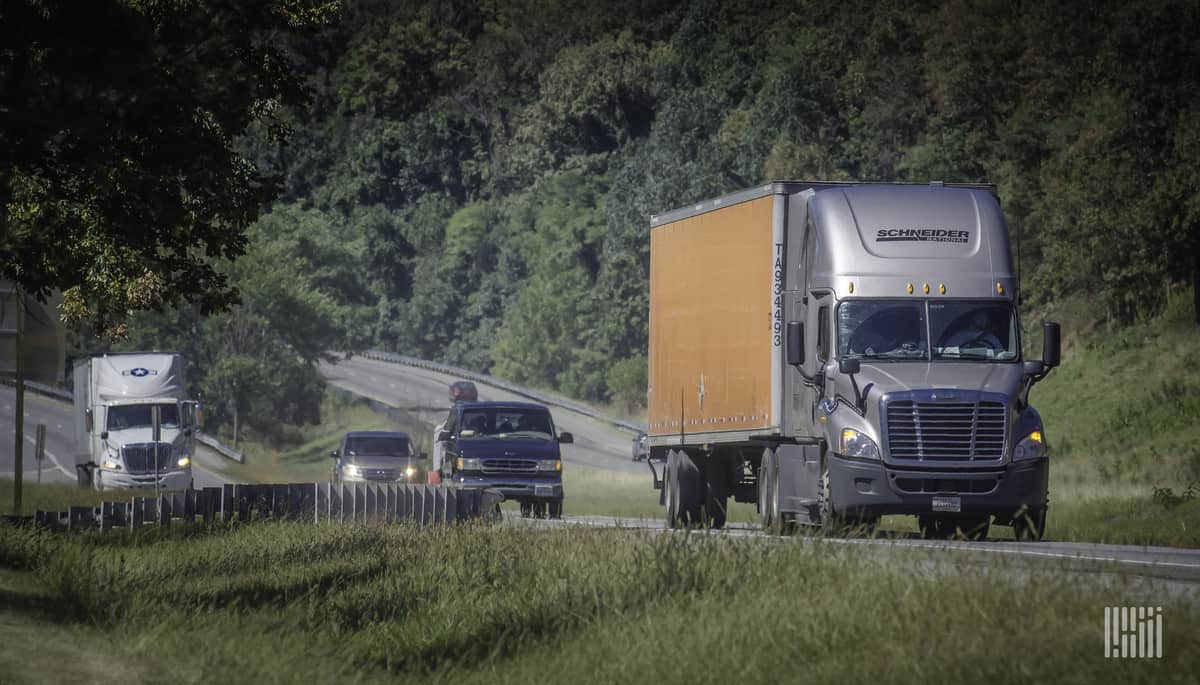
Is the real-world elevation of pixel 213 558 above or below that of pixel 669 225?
below

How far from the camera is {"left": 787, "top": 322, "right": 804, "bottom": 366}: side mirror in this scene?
22609mm

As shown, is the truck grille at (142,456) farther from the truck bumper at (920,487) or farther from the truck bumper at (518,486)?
the truck bumper at (920,487)

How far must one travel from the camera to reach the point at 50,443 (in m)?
82.8

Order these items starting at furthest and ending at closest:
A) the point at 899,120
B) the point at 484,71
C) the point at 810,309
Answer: the point at 484,71 < the point at 899,120 < the point at 810,309

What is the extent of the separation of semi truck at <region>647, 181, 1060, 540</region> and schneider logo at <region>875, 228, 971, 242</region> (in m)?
0.02

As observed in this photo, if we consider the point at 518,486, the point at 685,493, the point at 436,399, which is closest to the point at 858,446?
the point at 685,493

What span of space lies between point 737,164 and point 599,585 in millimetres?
90370

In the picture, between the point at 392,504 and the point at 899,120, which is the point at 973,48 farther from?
the point at 392,504

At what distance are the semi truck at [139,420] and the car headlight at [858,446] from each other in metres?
32.5

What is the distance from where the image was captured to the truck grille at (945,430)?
21969 millimetres

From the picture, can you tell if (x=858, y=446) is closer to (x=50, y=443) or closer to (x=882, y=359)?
(x=882, y=359)

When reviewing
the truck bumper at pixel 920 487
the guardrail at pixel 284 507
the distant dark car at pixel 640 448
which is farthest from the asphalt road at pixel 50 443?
the truck bumper at pixel 920 487

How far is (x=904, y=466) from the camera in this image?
2206cm

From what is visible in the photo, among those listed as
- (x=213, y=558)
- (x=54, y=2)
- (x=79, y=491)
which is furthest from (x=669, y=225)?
(x=79, y=491)
